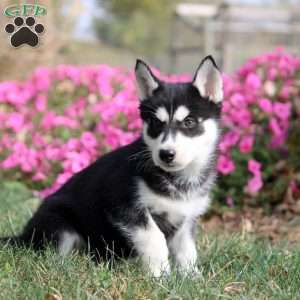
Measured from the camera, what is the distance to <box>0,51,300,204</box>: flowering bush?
6328mm

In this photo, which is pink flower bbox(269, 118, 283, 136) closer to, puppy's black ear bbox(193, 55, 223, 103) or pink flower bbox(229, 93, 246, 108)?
pink flower bbox(229, 93, 246, 108)

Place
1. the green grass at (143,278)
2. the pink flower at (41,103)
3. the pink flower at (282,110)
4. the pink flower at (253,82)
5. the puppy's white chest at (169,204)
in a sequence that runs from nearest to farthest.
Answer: the green grass at (143,278) < the puppy's white chest at (169,204) < the pink flower at (282,110) < the pink flower at (253,82) < the pink flower at (41,103)

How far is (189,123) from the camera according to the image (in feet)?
12.7

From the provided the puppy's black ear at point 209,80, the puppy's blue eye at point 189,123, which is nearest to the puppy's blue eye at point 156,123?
the puppy's blue eye at point 189,123

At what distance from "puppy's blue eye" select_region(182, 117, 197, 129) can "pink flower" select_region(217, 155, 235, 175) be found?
93.6 inches

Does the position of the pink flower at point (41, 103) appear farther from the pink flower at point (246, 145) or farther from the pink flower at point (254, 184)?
the pink flower at point (254, 184)

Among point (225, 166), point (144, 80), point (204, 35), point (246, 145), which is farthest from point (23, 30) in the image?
point (204, 35)

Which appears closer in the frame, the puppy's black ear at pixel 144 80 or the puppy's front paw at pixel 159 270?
the puppy's front paw at pixel 159 270

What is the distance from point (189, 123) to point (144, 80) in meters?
0.47

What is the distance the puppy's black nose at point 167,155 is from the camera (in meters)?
3.69

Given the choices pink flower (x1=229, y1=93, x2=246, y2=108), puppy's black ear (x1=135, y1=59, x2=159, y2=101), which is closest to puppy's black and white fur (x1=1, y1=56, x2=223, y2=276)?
puppy's black ear (x1=135, y1=59, x2=159, y2=101)

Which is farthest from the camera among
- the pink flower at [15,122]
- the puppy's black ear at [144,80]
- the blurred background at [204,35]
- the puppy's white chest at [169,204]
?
the blurred background at [204,35]

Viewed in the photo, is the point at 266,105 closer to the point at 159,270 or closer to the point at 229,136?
the point at 229,136

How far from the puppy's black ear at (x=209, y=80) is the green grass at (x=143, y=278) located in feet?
3.70
